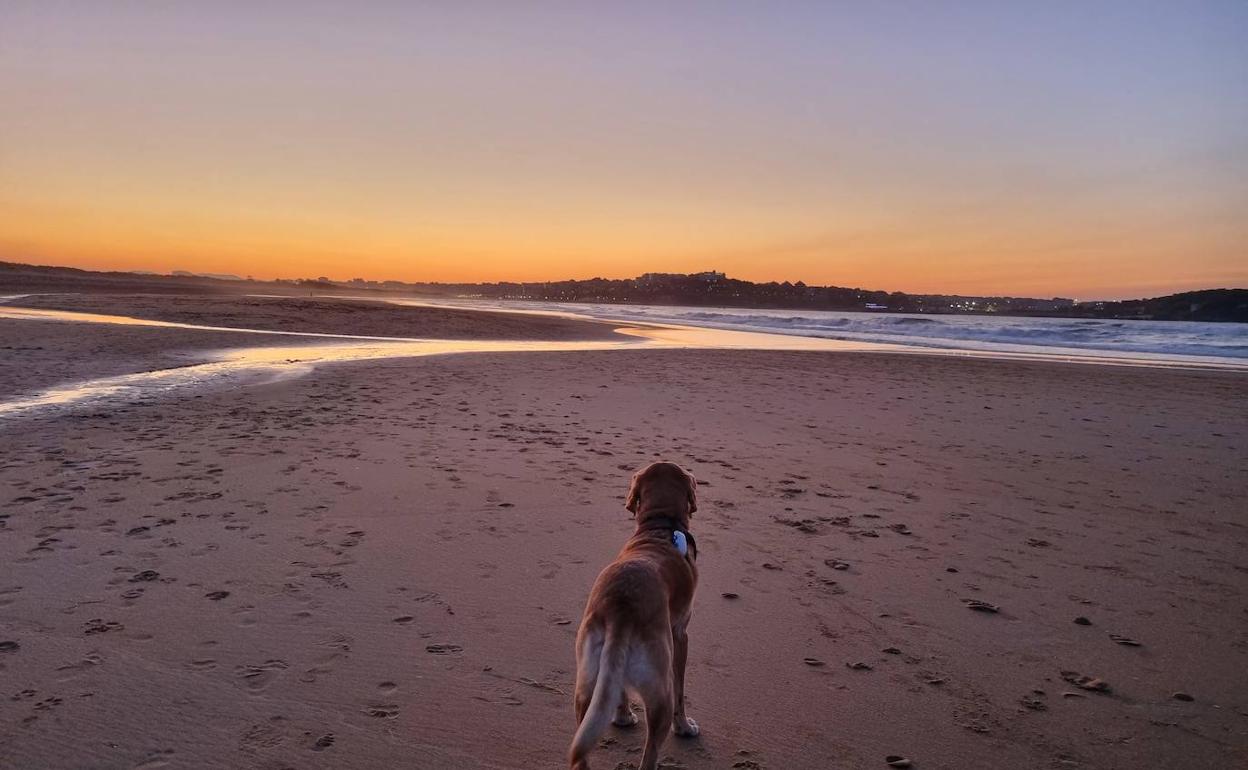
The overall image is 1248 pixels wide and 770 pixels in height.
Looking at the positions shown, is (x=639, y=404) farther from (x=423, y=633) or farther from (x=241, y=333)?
(x=241, y=333)

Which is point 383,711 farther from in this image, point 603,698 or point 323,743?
point 603,698

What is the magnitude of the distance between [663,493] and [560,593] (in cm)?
129

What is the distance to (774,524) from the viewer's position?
250 inches

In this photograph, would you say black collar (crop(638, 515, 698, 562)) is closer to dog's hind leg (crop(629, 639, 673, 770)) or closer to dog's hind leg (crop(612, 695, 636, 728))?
dog's hind leg (crop(612, 695, 636, 728))

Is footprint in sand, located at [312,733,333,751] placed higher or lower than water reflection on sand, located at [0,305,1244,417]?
lower

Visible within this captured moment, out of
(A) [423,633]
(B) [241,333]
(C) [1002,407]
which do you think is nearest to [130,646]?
(A) [423,633]

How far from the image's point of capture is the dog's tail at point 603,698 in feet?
8.23

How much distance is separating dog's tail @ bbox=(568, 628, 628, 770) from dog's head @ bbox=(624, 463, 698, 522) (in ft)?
4.03

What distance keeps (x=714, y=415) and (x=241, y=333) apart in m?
21.5

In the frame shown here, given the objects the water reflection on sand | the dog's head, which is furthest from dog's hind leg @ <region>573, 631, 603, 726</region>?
the water reflection on sand

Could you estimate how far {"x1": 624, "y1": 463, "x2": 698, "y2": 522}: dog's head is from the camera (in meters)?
4.01

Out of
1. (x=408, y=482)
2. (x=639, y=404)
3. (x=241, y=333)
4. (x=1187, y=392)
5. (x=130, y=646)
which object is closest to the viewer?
(x=130, y=646)

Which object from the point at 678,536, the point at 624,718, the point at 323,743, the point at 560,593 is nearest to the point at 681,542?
the point at 678,536

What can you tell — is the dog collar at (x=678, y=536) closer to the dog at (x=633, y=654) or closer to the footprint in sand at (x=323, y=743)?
the dog at (x=633, y=654)
